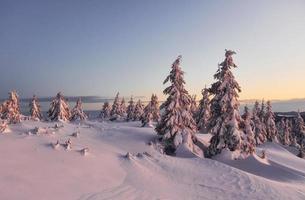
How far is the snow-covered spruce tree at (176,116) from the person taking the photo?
1299 inches

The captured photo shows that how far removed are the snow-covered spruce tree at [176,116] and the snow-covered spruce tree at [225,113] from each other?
261cm

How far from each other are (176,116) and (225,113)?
5.02 metres

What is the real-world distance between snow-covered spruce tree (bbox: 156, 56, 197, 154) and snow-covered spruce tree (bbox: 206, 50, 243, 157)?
103 inches

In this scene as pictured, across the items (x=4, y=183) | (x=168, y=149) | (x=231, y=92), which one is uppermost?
(x=231, y=92)

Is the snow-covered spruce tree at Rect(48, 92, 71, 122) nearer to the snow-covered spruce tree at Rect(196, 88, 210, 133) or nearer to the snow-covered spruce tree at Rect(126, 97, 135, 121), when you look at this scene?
the snow-covered spruce tree at Rect(126, 97, 135, 121)

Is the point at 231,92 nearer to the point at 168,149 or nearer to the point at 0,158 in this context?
the point at 168,149

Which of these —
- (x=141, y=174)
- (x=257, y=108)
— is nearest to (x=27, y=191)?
(x=141, y=174)

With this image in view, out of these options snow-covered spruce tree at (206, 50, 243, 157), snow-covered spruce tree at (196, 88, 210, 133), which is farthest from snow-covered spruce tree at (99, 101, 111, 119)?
snow-covered spruce tree at (206, 50, 243, 157)

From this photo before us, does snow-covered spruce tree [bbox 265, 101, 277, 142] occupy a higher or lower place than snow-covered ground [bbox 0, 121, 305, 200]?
lower

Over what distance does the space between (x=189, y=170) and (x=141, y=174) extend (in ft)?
9.94

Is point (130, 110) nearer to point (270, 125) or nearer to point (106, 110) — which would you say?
point (106, 110)

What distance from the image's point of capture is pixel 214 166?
62.5ft

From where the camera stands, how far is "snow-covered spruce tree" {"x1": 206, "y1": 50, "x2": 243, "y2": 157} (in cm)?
3025

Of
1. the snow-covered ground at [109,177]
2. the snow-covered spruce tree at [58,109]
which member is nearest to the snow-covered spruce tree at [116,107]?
the snow-covered spruce tree at [58,109]
